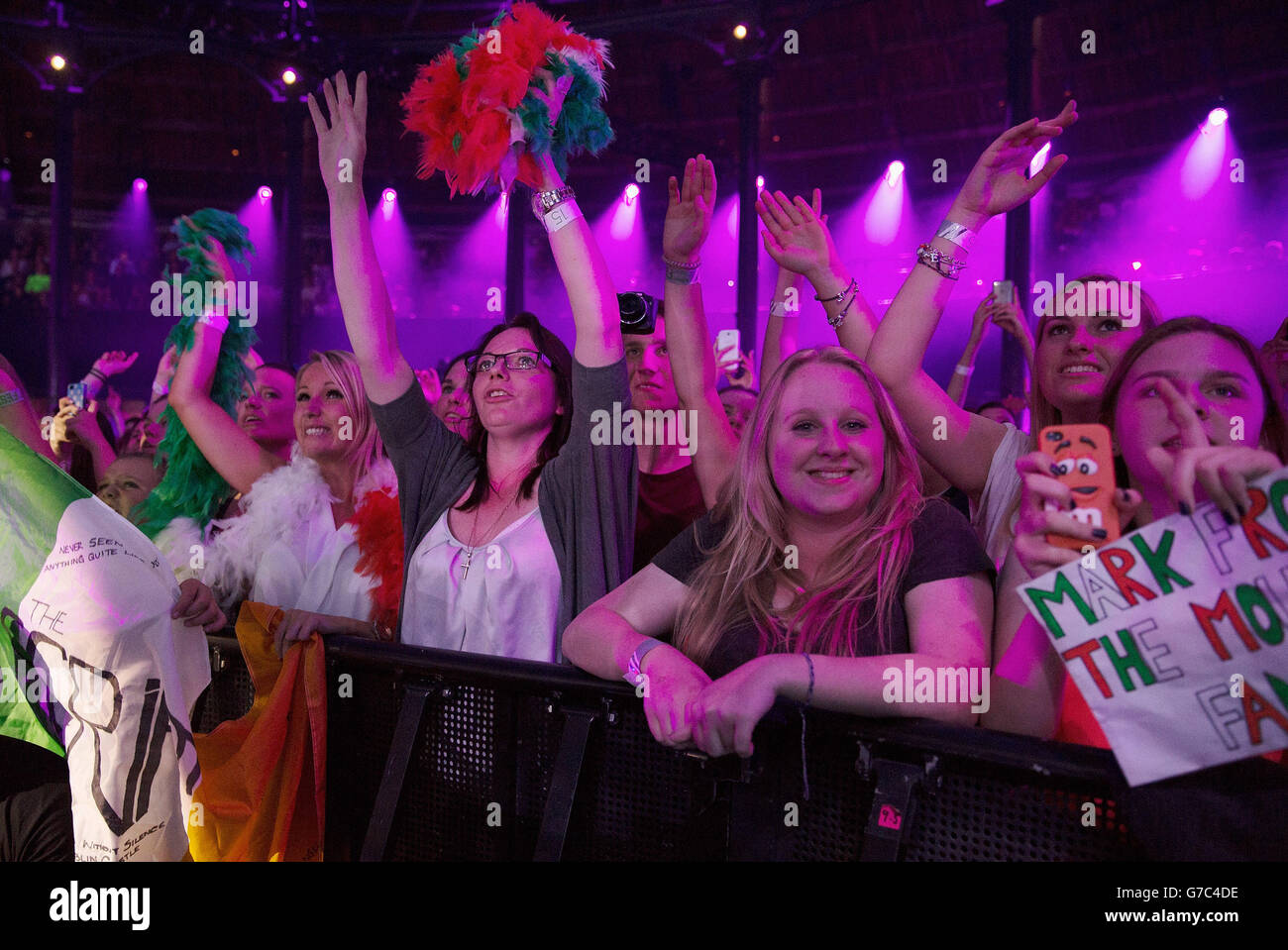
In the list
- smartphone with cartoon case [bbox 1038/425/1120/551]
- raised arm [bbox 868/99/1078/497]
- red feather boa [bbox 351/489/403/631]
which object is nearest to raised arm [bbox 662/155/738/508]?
raised arm [bbox 868/99/1078/497]

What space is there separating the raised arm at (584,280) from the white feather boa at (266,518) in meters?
0.81

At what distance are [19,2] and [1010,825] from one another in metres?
11.9

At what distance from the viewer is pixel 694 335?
2.18 m

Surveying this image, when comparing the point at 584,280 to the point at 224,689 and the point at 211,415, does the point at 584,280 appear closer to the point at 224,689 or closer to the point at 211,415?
the point at 224,689

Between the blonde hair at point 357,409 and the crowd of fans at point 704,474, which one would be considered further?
the blonde hair at point 357,409

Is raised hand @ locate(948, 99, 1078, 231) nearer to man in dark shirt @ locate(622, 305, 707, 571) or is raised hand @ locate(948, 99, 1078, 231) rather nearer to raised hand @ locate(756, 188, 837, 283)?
raised hand @ locate(756, 188, 837, 283)

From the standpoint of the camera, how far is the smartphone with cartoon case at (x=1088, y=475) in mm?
1049

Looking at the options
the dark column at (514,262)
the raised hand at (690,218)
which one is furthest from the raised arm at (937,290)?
the dark column at (514,262)

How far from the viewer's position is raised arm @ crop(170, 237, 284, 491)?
2.45 metres

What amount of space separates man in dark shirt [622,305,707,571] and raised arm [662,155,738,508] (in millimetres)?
136

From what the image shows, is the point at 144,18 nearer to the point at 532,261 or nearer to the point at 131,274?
the point at 131,274

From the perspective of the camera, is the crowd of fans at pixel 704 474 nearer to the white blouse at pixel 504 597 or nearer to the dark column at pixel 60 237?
the white blouse at pixel 504 597

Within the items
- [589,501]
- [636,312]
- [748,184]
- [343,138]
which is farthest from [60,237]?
[589,501]

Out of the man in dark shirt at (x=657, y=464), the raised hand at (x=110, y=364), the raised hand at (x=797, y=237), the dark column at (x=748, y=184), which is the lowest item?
the man in dark shirt at (x=657, y=464)
